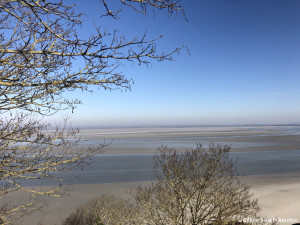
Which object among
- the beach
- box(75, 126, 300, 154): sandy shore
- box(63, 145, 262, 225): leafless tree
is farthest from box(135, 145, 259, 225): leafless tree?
box(75, 126, 300, 154): sandy shore

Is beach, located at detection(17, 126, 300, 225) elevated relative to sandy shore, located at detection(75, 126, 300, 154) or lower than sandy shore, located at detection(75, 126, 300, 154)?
lower

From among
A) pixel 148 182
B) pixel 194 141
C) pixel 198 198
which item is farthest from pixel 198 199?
pixel 194 141

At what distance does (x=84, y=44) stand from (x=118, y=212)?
1350cm

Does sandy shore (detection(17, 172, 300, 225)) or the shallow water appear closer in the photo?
sandy shore (detection(17, 172, 300, 225))

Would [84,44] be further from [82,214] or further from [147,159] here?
[147,159]

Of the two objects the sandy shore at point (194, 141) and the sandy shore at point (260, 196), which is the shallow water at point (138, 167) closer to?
the sandy shore at point (260, 196)

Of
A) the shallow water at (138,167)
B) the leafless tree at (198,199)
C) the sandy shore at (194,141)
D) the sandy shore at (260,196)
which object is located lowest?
the sandy shore at (260,196)

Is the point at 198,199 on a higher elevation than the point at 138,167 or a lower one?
higher

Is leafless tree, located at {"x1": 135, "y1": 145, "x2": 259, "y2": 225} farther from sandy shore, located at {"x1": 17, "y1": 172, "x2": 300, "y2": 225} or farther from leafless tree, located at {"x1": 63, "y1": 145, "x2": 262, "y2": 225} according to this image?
sandy shore, located at {"x1": 17, "y1": 172, "x2": 300, "y2": 225}

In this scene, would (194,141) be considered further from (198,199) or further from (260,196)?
(198,199)

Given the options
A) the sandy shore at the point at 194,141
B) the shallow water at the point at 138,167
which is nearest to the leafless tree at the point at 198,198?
the sandy shore at the point at 194,141

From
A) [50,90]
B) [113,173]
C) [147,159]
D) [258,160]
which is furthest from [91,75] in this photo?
[258,160]

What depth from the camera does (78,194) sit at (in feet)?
82.3

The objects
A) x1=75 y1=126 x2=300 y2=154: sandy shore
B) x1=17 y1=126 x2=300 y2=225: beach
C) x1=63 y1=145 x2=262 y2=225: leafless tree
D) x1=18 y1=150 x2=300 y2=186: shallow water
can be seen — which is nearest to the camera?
x1=63 y1=145 x2=262 y2=225: leafless tree
